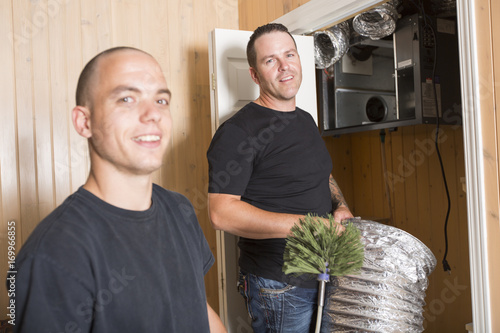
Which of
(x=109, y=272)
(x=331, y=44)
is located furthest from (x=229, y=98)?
(x=109, y=272)

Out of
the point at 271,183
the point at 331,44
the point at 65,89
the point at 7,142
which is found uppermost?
the point at 331,44

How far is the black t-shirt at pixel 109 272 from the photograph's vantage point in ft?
2.21

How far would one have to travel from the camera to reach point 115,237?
0.79 meters

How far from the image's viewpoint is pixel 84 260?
725 millimetres

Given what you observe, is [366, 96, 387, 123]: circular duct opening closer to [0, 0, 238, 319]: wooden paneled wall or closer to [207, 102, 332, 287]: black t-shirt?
[0, 0, 238, 319]: wooden paneled wall

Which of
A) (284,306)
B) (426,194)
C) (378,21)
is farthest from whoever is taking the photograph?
(426,194)

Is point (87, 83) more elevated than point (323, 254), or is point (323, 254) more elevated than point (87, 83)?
point (87, 83)

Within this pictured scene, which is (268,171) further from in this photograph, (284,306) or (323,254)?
(323,254)

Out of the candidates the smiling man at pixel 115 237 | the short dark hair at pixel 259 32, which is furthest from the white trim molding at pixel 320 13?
the smiling man at pixel 115 237

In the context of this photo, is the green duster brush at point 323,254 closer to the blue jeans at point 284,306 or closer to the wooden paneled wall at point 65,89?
the blue jeans at point 284,306

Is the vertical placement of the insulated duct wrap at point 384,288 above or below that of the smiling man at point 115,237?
below

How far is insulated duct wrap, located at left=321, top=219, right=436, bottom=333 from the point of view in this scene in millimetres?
1223

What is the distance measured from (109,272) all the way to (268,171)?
0.91m

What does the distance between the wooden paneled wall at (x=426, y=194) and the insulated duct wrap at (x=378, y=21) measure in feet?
1.32
